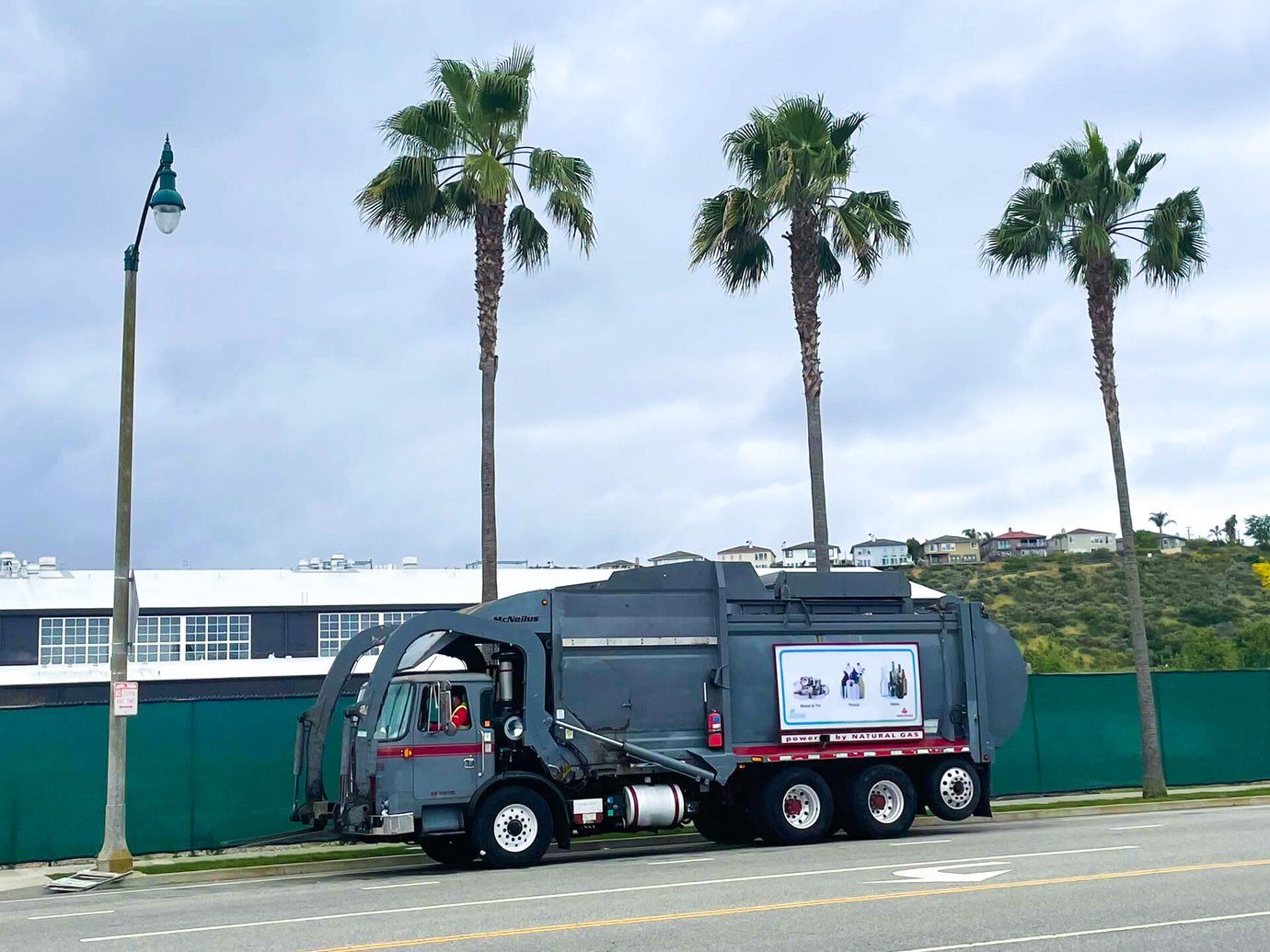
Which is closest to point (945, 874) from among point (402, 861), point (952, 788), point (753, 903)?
point (753, 903)

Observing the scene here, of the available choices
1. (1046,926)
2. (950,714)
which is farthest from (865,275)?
(1046,926)

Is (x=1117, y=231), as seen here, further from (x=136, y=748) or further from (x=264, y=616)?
(x=264, y=616)

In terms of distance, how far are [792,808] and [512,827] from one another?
392cm

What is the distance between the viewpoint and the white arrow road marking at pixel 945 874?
13.7 metres

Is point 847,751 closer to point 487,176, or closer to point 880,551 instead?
point 487,176

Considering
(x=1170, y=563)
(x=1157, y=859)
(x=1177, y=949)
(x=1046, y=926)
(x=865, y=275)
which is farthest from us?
(x=1170, y=563)

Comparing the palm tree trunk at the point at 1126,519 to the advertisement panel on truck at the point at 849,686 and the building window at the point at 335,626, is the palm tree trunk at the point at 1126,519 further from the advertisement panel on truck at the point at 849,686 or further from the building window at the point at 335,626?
the building window at the point at 335,626

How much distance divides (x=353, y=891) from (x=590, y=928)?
4.75 m

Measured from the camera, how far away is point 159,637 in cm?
4481

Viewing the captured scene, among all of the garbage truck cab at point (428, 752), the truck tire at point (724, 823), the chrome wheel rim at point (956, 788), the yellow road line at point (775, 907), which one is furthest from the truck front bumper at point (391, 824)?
the chrome wheel rim at point (956, 788)

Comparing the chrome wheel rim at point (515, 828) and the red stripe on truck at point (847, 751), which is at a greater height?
the red stripe on truck at point (847, 751)

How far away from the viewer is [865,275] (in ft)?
87.5

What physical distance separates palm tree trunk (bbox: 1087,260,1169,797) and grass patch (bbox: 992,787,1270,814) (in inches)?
17.5

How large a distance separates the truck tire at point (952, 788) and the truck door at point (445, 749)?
255 inches
